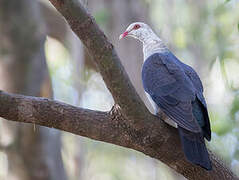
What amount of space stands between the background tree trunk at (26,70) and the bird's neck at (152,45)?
5.15 ft

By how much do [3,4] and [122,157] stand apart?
6451 millimetres

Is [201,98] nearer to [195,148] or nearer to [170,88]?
[170,88]

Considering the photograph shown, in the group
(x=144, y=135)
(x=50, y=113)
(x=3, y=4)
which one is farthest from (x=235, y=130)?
(x=3, y=4)

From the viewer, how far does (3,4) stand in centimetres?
568

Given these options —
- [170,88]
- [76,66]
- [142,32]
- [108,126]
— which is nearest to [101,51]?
[108,126]

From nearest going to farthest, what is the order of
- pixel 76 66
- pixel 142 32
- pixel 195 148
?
pixel 195 148 → pixel 142 32 → pixel 76 66

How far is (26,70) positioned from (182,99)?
2764mm

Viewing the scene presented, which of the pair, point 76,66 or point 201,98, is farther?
point 76,66

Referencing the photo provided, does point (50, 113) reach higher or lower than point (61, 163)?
higher

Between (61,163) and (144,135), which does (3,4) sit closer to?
(61,163)

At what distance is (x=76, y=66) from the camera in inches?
283

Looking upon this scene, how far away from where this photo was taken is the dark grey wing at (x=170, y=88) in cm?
321

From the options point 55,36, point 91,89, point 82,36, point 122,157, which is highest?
point 82,36

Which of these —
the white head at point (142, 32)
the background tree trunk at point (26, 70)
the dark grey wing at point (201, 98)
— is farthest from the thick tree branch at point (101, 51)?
the background tree trunk at point (26, 70)
